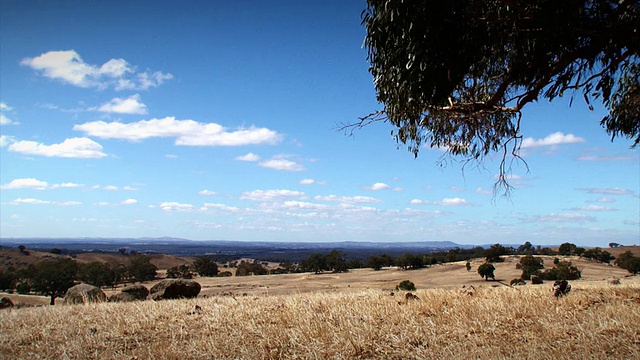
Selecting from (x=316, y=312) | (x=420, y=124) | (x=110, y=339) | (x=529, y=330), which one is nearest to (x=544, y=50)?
(x=420, y=124)

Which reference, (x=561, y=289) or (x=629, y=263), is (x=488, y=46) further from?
(x=629, y=263)

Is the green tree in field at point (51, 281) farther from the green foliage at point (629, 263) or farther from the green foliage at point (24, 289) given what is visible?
the green foliage at point (629, 263)

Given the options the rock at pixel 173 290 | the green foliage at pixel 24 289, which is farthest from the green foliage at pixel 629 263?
the green foliage at pixel 24 289

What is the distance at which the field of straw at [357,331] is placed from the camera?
5715 mm

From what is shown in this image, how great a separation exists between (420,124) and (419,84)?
3114mm

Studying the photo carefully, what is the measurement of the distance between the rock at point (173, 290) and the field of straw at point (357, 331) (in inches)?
247

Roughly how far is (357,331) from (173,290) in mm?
11764

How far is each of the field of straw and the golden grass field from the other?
2 cm

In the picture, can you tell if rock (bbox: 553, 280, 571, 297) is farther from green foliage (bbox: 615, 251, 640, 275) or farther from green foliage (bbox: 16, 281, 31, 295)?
green foliage (bbox: 16, 281, 31, 295)

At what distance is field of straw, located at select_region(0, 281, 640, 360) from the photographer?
5.71 meters

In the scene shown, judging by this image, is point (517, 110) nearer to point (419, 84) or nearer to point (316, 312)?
point (419, 84)

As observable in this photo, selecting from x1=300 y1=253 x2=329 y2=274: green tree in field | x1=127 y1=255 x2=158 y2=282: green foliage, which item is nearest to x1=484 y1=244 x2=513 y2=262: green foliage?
x1=300 y1=253 x2=329 y2=274: green tree in field

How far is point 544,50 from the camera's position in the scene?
8031mm

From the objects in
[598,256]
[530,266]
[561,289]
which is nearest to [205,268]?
[530,266]
